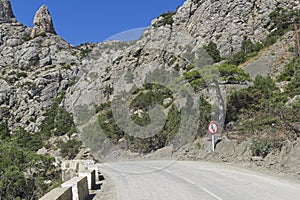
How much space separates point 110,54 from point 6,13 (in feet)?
184

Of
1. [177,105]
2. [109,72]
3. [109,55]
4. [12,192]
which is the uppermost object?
[109,55]

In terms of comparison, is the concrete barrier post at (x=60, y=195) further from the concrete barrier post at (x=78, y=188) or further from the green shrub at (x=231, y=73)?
the green shrub at (x=231, y=73)

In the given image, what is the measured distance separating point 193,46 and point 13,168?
3887 cm

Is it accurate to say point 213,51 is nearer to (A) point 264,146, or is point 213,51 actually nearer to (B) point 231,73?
(B) point 231,73

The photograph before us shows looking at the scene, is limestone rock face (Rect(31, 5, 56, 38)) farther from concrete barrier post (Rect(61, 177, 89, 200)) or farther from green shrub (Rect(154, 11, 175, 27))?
concrete barrier post (Rect(61, 177, 89, 200))

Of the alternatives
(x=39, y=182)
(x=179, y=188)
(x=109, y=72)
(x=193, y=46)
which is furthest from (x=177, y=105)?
(x=109, y=72)

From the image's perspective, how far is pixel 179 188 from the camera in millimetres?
9477

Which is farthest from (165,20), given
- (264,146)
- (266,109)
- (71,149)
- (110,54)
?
(264,146)

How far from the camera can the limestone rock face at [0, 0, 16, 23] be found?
102688mm

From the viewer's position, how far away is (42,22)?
96.4 meters

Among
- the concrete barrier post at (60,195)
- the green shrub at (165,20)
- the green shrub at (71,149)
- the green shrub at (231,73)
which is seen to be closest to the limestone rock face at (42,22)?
the green shrub at (165,20)

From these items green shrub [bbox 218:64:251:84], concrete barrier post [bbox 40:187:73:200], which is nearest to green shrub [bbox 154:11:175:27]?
green shrub [bbox 218:64:251:84]

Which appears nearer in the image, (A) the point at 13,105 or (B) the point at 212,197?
(B) the point at 212,197

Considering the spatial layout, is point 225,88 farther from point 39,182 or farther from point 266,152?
point 39,182
